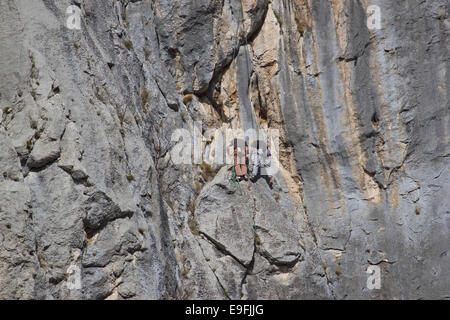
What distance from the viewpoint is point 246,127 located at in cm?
1669

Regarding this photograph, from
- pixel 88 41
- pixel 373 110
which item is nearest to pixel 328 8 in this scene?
pixel 373 110

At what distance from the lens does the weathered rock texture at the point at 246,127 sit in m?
12.8

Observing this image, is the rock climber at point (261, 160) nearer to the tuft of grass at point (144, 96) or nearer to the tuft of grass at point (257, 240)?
the tuft of grass at point (257, 240)

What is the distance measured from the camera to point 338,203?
16672mm

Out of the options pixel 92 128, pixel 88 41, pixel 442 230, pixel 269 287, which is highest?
pixel 88 41

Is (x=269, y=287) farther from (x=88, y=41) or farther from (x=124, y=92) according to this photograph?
(x=88, y=41)

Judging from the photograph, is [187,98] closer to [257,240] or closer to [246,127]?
[246,127]

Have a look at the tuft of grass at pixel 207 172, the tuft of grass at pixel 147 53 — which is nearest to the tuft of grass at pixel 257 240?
the tuft of grass at pixel 207 172

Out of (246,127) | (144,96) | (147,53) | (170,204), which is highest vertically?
(147,53)

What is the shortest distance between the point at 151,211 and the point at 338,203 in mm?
5918

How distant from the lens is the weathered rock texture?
12.8 meters

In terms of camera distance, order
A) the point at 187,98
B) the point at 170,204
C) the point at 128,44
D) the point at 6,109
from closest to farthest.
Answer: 1. the point at 6,109
2. the point at 170,204
3. the point at 128,44
4. the point at 187,98

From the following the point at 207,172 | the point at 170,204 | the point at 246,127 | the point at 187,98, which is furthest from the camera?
the point at 246,127

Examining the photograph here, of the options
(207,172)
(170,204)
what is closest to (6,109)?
(170,204)
